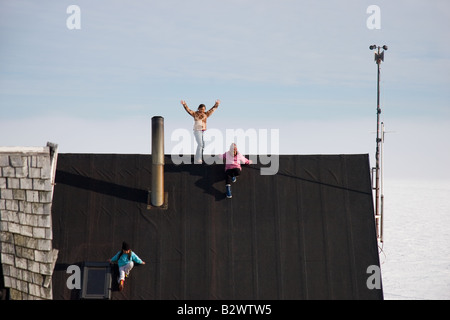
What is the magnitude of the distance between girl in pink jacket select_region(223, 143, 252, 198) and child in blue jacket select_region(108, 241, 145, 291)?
339cm

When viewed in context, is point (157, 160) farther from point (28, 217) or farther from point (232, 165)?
point (28, 217)

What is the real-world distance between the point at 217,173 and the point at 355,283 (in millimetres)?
5260

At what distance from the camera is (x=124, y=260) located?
15.3 m

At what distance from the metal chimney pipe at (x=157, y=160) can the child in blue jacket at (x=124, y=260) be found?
1797 millimetres

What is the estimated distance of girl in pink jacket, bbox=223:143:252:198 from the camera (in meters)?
16.8

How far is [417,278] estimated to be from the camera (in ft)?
112

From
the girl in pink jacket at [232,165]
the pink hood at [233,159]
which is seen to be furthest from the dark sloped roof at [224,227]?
the pink hood at [233,159]

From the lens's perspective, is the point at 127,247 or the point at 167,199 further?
the point at 167,199

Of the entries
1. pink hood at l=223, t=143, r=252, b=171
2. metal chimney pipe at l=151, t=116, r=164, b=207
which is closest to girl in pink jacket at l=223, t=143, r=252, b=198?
pink hood at l=223, t=143, r=252, b=171

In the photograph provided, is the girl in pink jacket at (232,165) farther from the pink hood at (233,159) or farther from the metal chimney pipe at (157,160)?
the metal chimney pipe at (157,160)

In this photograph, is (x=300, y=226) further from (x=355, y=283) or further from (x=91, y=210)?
(x=91, y=210)

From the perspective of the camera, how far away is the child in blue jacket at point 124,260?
1528 centimetres
